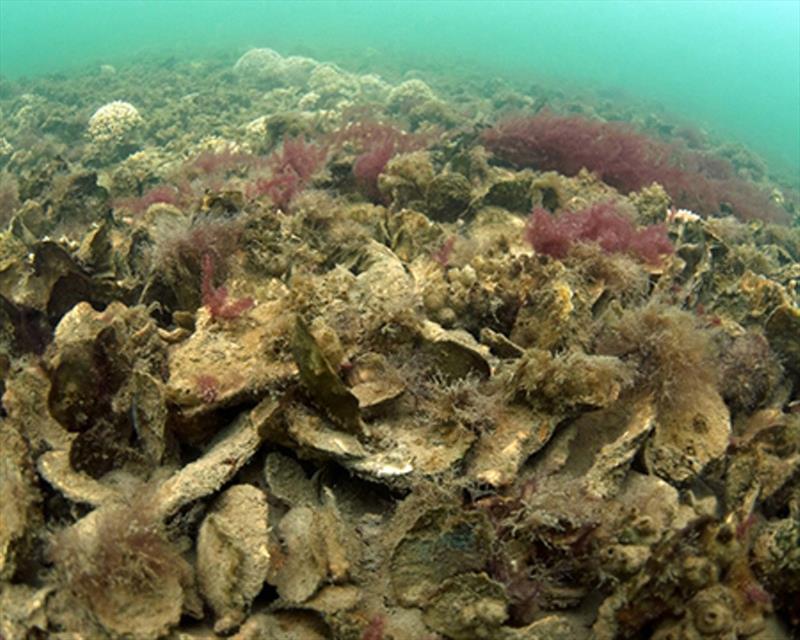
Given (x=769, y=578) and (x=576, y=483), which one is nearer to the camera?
(x=769, y=578)

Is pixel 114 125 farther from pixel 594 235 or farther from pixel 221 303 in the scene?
pixel 594 235

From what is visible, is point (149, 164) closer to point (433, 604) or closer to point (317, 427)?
point (317, 427)

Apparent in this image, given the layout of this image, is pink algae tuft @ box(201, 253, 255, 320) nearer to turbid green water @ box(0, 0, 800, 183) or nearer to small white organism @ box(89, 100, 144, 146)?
small white organism @ box(89, 100, 144, 146)

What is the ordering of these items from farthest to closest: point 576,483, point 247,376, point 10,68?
point 10,68
point 247,376
point 576,483

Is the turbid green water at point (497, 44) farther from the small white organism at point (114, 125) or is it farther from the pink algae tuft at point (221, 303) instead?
the pink algae tuft at point (221, 303)

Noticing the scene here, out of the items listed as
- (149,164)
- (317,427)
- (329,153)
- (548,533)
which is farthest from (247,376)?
(149,164)

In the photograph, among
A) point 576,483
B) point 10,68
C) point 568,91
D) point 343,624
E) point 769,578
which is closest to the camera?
point 343,624

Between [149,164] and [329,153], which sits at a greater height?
[329,153]

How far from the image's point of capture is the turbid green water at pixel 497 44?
46.3m

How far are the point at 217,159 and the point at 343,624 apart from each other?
30.0 feet

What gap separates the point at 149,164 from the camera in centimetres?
1219

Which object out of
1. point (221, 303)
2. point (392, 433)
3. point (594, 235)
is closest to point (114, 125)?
point (221, 303)

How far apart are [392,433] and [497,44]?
269 ft

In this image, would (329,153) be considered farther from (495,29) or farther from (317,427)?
(495,29)
